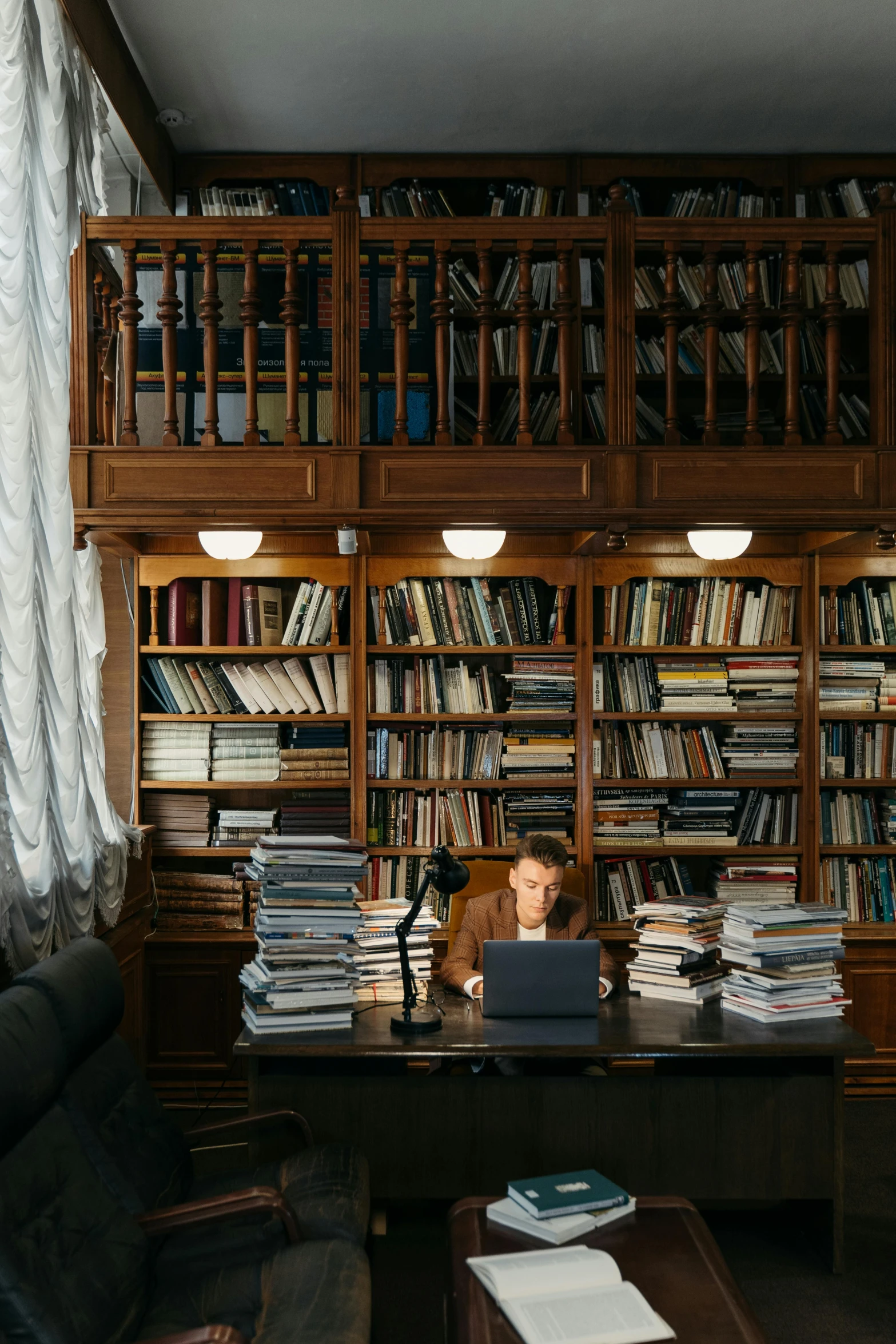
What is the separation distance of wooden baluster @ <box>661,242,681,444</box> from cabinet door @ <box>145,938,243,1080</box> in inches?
103

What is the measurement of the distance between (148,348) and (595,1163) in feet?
10.0

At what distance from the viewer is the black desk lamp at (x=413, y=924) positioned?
2.99 meters

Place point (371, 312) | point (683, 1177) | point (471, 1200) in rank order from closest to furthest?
point (471, 1200) < point (683, 1177) < point (371, 312)

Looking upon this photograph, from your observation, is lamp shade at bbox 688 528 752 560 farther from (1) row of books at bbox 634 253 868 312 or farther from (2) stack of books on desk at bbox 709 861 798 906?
(2) stack of books on desk at bbox 709 861 798 906

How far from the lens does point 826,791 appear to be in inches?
180

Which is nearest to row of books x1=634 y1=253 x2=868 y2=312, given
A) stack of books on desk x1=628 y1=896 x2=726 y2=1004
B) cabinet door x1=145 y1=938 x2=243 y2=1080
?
stack of books on desk x1=628 y1=896 x2=726 y2=1004

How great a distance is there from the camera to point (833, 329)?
356 centimetres

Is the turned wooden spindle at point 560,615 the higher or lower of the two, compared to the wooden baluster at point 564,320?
lower

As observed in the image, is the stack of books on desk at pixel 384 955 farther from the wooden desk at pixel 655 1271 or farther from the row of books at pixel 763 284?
the row of books at pixel 763 284

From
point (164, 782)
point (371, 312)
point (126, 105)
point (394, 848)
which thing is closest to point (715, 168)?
point (371, 312)

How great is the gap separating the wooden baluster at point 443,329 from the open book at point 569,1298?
95.1 inches

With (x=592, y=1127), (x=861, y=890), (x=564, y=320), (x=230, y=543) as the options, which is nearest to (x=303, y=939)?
(x=592, y=1127)

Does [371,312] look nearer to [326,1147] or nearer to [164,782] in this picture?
[164,782]

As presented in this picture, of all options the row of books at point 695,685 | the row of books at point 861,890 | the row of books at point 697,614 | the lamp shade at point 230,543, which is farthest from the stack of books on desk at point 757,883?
the lamp shade at point 230,543
